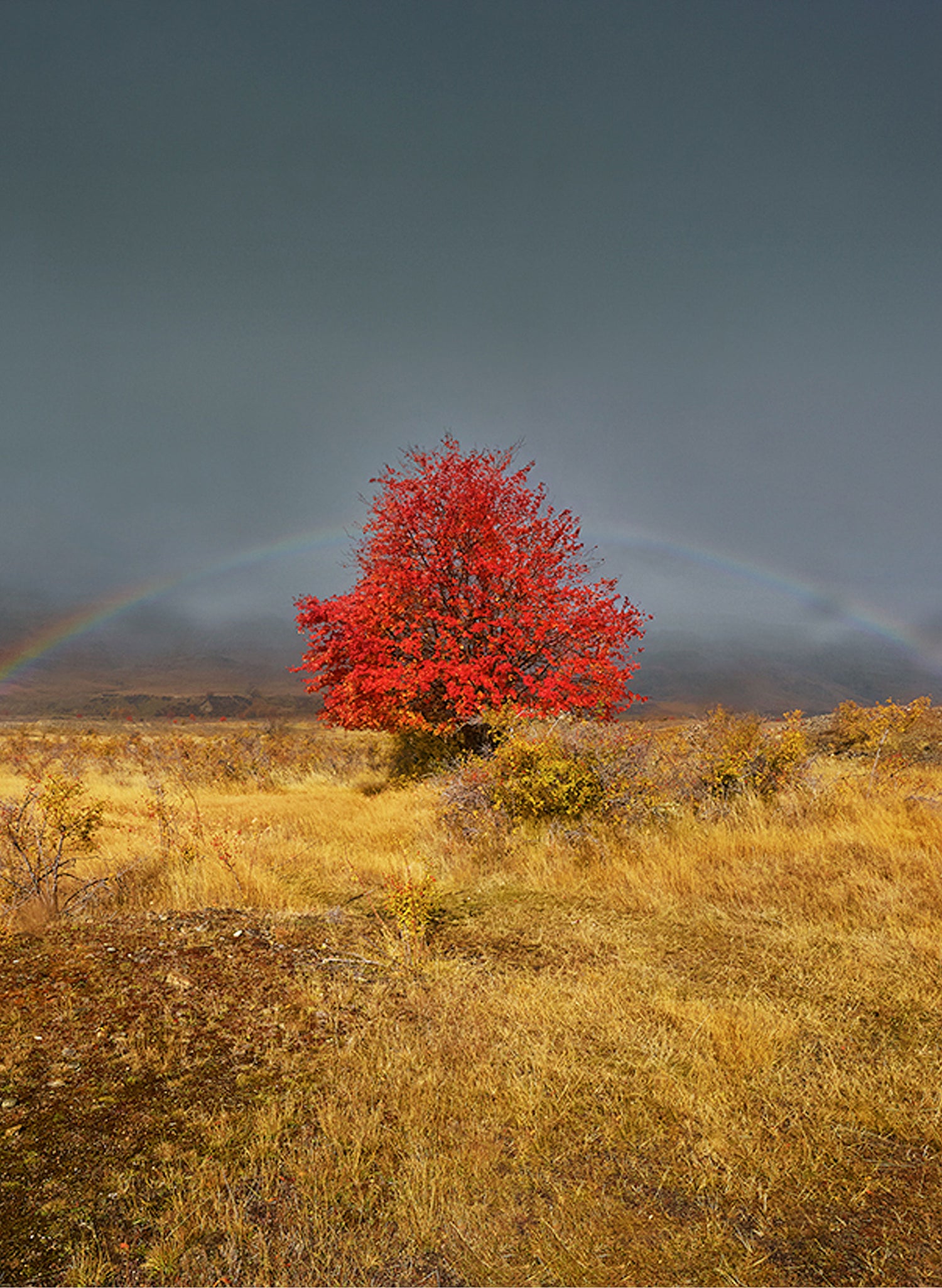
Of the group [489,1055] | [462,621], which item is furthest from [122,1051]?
[462,621]

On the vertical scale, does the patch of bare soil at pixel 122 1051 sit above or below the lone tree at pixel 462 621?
below

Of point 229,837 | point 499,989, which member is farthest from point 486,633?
point 499,989

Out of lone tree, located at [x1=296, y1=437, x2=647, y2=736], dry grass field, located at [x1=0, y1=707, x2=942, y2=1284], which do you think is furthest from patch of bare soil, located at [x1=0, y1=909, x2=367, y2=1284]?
lone tree, located at [x1=296, y1=437, x2=647, y2=736]

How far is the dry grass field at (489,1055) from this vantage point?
8.71ft

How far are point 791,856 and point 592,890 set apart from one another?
2.46 metres

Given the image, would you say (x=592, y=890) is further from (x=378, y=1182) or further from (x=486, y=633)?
(x=486, y=633)

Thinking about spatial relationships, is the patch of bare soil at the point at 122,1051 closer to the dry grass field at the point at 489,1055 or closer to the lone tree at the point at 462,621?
the dry grass field at the point at 489,1055

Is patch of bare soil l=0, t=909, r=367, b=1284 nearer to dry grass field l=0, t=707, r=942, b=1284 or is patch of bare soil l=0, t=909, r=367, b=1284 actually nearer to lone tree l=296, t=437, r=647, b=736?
dry grass field l=0, t=707, r=942, b=1284

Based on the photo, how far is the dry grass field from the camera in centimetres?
266

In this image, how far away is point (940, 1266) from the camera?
8.33ft

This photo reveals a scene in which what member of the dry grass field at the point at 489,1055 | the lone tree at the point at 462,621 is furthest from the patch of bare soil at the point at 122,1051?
the lone tree at the point at 462,621

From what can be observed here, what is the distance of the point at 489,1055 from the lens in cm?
405

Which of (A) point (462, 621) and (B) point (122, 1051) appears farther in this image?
(A) point (462, 621)

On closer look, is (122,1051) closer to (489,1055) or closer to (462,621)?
(489,1055)
